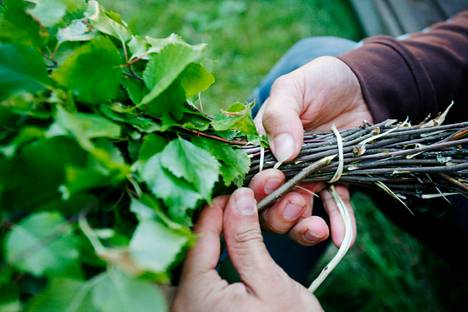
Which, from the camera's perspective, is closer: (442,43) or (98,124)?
(98,124)

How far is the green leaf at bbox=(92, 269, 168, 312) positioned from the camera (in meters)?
0.48

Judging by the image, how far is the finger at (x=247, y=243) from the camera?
0.67 meters

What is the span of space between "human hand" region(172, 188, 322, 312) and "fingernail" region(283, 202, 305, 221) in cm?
13

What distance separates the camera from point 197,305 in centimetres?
64

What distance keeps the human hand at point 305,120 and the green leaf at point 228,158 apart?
67 millimetres

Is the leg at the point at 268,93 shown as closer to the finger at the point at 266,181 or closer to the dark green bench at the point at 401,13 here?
the finger at the point at 266,181

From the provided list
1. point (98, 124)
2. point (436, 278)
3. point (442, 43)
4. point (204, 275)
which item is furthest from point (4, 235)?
point (436, 278)

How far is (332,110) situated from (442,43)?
337 mm

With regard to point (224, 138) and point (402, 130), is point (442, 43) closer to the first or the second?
point (402, 130)

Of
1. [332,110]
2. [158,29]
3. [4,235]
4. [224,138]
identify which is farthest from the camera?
[158,29]

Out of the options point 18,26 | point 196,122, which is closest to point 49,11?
point 18,26

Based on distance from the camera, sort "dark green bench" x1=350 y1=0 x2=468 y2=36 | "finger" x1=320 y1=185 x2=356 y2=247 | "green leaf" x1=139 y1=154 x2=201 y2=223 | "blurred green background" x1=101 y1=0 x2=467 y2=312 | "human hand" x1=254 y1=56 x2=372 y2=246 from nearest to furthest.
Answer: "green leaf" x1=139 y1=154 x2=201 y2=223, "human hand" x1=254 y1=56 x2=372 y2=246, "finger" x1=320 y1=185 x2=356 y2=247, "blurred green background" x1=101 y1=0 x2=467 y2=312, "dark green bench" x1=350 y1=0 x2=468 y2=36

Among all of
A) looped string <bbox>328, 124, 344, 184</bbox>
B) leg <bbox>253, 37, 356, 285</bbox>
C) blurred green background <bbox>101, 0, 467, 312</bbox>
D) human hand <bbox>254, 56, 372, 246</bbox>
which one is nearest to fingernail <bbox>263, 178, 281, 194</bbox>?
human hand <bbox>254, 56, 372, 246</bbox>

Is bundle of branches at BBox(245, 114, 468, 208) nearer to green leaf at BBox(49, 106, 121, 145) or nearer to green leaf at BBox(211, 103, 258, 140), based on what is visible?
green leaf at BBox(211, 103, 258, 140)
